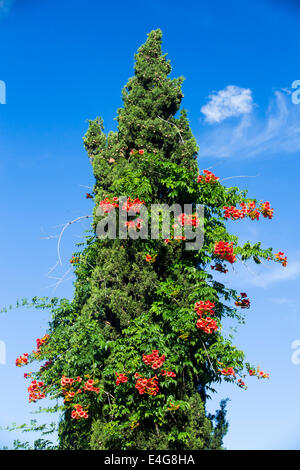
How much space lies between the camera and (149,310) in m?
7.82

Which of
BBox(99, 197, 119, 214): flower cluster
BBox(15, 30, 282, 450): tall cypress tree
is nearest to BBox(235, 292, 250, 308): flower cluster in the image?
BBox(15, 30, 282, 450): tall cypress tree

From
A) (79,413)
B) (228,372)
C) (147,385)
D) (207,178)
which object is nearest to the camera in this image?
(147,385)

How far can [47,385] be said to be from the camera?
364 inches

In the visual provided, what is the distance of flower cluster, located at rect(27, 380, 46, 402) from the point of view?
29.9ft

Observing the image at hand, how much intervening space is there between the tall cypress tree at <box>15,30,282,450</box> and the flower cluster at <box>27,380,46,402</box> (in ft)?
0.46

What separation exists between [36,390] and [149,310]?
3.36 meters

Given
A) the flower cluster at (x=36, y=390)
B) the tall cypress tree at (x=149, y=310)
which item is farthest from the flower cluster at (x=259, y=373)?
the flower cluster at (x=36, y=390)

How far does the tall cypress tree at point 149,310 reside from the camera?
710cm

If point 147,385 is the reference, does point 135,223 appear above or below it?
above

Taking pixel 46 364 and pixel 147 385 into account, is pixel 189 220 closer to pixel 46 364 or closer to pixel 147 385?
pixel 147 385

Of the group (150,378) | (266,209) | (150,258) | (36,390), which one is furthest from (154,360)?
(266,209)

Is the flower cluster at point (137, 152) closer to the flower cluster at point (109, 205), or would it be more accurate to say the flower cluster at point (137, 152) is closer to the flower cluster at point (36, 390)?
the flower cluster at point (109, 205)

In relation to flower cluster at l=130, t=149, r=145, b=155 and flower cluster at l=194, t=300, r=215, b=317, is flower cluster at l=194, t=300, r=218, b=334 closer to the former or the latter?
flower cluster at l=194, t=300, r=215, b=317
